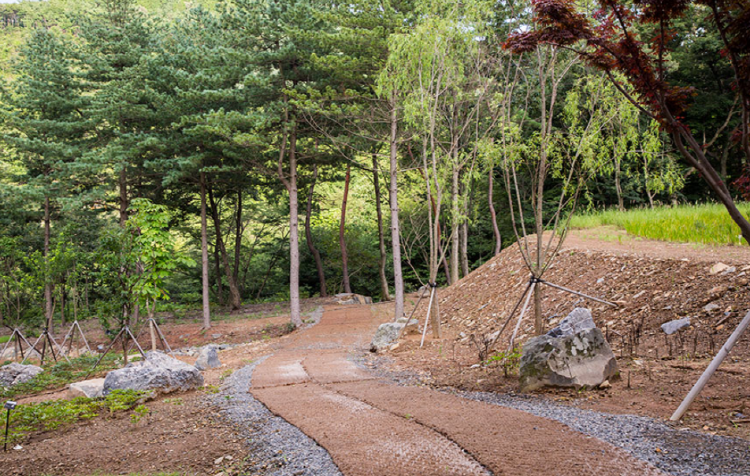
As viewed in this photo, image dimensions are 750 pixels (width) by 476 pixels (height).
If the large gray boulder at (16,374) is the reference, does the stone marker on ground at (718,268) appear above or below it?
above

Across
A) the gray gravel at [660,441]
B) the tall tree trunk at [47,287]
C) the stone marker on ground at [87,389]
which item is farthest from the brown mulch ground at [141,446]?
the tall tree trunk at [47,287]

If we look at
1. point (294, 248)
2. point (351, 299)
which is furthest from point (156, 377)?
point (351, 299)

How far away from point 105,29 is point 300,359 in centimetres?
1279

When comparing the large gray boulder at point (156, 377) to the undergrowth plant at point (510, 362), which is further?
the large gray boulder at point (156, 377)

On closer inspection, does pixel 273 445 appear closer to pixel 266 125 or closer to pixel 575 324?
pixel 575 324

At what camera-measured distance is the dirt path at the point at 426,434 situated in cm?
283

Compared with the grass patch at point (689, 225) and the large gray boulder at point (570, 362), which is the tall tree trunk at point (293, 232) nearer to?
the grass patch at point (689, 225)

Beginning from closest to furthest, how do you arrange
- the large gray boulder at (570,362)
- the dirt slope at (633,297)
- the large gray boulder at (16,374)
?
the large gray boulder at (570,362)
the dirt slope at (633,297)
the large gray boulder at (16,374)

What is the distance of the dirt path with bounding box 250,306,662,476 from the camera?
111 inches

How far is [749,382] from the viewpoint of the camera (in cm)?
389

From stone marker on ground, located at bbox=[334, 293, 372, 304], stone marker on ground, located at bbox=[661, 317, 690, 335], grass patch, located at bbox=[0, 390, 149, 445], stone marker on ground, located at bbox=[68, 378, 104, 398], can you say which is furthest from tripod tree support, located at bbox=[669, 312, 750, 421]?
stone marker on ground, located at bbox=[334, 293, 372, 304]

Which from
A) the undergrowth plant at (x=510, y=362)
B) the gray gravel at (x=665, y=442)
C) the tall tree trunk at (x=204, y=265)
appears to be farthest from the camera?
the tall tree trunk at (x=204, y=265)

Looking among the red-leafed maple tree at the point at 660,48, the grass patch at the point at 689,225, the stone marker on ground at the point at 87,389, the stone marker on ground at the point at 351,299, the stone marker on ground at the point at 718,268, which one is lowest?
the stone marker on ground at the point at 351,299

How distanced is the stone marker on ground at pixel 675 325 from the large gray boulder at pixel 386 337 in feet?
14.1
